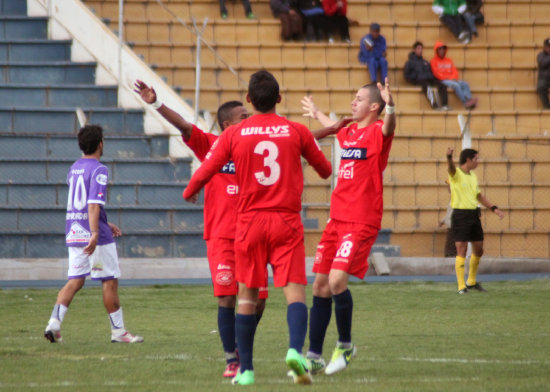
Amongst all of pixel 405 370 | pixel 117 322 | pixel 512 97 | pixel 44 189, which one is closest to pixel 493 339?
pixel 405 370

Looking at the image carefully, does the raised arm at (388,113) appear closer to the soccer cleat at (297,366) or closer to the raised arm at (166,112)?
the raised arm at (166,112)

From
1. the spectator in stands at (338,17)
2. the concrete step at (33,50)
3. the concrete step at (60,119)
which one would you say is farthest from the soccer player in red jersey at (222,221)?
the spectator in stands at (338,17)

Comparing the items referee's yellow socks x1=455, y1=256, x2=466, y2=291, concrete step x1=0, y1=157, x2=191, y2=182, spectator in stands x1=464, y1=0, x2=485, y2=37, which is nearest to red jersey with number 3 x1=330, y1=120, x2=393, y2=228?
referee's yellow socks x1=455, y1=256, x2=466, y2=291

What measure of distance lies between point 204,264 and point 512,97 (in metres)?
8.23

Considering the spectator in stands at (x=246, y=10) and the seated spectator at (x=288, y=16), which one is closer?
the seated spectator at (x=288, y=16)

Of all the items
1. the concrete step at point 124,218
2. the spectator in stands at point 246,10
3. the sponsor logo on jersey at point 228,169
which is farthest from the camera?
the spectator in stands at point 246,10

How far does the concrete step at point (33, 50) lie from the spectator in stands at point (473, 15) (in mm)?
8477

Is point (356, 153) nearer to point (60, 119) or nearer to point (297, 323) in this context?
point (297, 323)

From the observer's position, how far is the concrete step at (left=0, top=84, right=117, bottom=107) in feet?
62.9

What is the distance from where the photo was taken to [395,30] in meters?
22.4

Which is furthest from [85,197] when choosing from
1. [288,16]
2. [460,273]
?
[288,16]

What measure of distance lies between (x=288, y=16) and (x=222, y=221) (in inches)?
585

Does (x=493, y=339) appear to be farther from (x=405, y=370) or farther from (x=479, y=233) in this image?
(x=479, y=233)

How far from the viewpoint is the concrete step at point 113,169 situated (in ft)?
58.0
